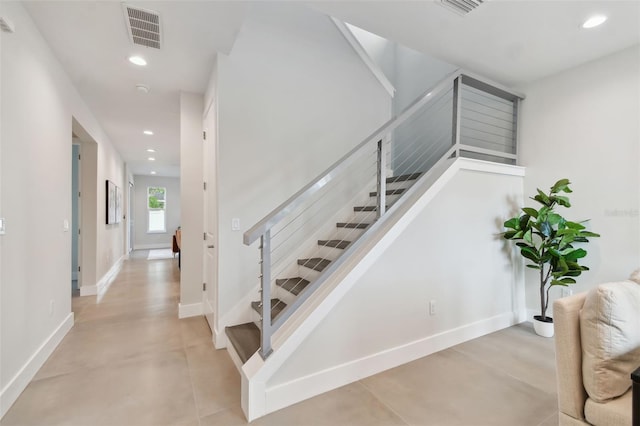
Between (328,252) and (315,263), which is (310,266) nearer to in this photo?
(315,263)

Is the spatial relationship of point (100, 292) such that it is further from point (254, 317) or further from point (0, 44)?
point (0, 44)

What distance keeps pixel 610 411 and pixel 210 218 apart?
3.27m

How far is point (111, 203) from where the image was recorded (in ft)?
18.5

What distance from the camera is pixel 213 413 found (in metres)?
1.82

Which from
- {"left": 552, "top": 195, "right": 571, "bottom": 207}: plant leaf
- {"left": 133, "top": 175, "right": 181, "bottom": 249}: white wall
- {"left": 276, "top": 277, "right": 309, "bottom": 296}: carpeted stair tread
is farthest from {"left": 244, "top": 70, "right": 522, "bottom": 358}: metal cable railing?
{"left": 133, "top": 175, "right": 181, "bottom": 249}: white wall

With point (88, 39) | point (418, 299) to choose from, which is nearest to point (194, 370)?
point (418, 299)

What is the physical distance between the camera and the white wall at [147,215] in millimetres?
10609

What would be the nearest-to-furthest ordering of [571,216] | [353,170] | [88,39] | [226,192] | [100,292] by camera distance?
[88,39] → [226,192] → [571,216] → [353,170] → [100,292]

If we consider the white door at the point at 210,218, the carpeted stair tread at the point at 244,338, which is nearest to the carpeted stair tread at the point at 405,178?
the white door at the point at 210,218

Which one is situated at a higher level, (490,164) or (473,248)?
(490,164)

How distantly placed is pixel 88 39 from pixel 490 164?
402cm

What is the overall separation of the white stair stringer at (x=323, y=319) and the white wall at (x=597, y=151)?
1239mm

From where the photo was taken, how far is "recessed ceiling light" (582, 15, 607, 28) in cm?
235

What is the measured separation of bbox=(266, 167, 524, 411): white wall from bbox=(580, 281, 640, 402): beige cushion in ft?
4.06
